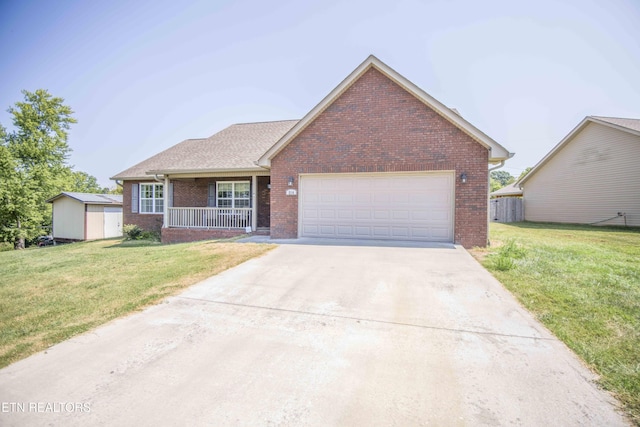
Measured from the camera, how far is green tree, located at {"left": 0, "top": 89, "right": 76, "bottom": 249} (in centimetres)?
2225

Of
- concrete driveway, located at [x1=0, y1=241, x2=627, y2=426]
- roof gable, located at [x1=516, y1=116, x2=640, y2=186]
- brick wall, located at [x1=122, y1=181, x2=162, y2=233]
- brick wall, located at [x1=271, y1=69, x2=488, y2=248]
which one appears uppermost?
roof gable, located at [x1=516, y1=116, x2=640, y2=186]

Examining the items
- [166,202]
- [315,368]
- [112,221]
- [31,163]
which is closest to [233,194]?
[166,202]

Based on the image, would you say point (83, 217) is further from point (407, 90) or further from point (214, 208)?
point (407, 90)

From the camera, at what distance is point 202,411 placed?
247 centimetres

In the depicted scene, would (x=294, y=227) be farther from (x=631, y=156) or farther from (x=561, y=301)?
(x=631, y=156)

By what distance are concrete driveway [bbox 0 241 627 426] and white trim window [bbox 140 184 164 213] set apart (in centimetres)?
1316

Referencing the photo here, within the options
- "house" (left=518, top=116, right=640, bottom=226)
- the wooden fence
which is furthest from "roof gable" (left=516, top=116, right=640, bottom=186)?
the wooden fence

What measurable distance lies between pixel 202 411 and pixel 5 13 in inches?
571

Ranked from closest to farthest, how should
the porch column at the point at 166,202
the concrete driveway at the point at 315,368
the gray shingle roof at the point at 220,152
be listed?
the concrete driveway at the point at 315,368
the gray shingle roof at the point at 220,152
the porch column at the point at 166,202

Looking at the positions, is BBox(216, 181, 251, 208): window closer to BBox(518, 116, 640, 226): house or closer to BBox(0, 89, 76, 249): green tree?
BBox(0, 89, 76, 249): green tree

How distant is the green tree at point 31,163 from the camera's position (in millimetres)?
22250

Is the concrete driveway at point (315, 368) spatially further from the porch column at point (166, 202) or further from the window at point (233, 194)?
the porch column at point (166, 202)

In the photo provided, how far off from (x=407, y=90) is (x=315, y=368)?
9572mm

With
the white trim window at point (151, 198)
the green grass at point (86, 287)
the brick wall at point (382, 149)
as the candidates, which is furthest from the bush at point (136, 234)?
the brick wall at point (382, 149)
